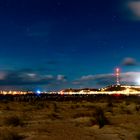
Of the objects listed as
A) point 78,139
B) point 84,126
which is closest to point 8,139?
point 78,139

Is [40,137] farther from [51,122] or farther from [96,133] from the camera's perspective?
[51,122]

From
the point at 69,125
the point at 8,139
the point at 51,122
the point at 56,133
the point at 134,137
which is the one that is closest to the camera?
the point at 8,139

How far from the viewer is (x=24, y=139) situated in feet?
61.6

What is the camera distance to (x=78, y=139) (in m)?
18.7

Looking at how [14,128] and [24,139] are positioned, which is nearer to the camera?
[24,139]

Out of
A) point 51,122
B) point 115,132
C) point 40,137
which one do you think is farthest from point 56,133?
point 51,122

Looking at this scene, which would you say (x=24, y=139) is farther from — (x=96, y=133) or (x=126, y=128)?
(x=126, y=128)

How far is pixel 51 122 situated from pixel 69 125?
6.96 ft

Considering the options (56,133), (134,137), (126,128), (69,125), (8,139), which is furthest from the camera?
(69,125)

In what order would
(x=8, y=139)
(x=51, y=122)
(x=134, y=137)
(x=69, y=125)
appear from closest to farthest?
1. (x=8, y=139)
2. (x=134, y=137)
3. (x=69, y=125)
4. (x=51, y=122)

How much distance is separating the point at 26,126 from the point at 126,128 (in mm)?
5693

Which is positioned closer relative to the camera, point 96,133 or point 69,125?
point 96,133

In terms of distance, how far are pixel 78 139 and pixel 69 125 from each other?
5.49 meters

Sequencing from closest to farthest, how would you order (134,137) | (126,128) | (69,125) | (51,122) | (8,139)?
(8,139) < (134,137) < (126,128) < (69,125) < (51,122)
